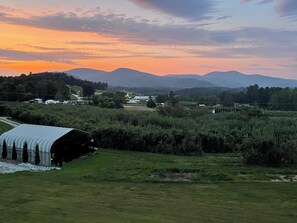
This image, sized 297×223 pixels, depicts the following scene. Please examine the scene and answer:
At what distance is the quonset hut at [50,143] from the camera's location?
86.5ft

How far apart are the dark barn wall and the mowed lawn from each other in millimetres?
1176

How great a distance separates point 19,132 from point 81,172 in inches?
409

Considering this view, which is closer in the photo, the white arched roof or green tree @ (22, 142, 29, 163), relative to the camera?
the white arched roof

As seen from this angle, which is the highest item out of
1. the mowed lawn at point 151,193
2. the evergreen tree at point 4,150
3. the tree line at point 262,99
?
the tree line at point 262,99

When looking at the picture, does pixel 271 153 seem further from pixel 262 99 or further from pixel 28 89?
pixel 28 89

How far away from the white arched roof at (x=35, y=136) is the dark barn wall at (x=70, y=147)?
0.33 metres

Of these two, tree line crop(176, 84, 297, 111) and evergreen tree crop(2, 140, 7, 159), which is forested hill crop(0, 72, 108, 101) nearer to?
tree line crop(176, 84, 297, 111)

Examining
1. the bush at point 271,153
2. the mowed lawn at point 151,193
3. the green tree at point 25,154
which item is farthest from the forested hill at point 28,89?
the bush at point 271,153

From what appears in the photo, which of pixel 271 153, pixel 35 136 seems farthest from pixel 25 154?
pixel 271 153

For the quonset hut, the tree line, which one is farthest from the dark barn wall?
the tree line

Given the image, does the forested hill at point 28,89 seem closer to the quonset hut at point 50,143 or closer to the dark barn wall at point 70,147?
the quonset hut at point 50,143

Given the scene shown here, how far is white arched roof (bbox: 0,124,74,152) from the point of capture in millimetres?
26688

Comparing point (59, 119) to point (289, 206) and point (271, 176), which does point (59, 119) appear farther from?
point (289, 206)

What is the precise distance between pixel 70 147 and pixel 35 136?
298 cm
